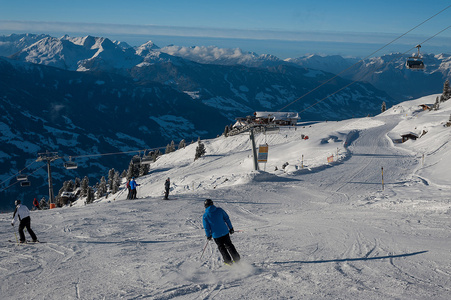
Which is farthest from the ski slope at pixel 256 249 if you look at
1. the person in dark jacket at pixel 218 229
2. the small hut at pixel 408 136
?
the small hut at pixel 408 136

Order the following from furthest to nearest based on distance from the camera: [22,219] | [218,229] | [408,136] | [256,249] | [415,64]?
[408,136] < [415,64] < [22,219] < [256,249] < [218,229]

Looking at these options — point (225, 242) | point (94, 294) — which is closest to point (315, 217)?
point (225, 242)

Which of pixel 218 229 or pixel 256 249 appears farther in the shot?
pixel 256 249

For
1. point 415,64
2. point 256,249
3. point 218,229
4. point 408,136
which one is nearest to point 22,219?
point 218,229

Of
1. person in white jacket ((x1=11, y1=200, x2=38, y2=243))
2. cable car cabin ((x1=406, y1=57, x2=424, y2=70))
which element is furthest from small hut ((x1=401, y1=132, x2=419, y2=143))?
person in white jacket ((x1=11, y1=200, x2=38, y2=243))

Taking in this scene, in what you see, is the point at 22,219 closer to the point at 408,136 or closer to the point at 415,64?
the point at 415,64

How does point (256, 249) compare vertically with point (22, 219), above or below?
below

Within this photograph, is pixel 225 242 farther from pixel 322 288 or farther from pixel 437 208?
pixel 437 208

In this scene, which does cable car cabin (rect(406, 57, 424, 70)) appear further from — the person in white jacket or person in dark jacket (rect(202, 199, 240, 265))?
the person in white jacket

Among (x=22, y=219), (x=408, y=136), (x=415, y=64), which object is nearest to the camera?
(x=22, y=219)

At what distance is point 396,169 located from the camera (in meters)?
33.0

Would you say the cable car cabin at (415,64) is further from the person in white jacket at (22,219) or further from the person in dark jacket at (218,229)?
the person in white jacket at (22,219)

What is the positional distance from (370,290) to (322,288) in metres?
0.90

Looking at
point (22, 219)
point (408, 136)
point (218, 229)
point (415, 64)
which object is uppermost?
point (415, 64)
